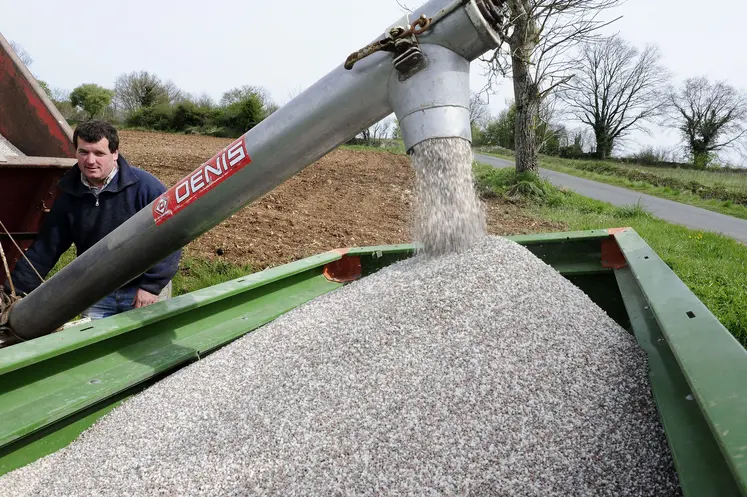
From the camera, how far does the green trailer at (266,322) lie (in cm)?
105

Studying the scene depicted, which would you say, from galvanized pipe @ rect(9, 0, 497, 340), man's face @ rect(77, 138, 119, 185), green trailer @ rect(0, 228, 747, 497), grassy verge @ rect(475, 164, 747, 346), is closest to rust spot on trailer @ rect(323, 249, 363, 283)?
green trailer @ rect(0, 228, 747, 497)

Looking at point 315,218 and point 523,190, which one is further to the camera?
point 523,190

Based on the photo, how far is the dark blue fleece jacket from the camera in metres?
2.64

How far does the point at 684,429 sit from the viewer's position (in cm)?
121

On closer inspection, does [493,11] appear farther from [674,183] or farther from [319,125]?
[674,183]

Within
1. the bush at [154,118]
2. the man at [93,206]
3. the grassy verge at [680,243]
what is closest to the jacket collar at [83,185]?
the man at [93,206]

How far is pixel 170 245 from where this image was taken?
166 cm

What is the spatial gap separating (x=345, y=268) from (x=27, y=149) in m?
2.03

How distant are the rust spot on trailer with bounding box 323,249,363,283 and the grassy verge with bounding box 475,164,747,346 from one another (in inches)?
108

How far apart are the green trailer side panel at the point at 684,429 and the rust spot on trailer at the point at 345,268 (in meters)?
1.67

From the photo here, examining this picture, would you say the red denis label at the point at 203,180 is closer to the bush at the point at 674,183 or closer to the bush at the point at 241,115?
the bush at the point at 674,183

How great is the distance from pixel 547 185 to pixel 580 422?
10167 mm

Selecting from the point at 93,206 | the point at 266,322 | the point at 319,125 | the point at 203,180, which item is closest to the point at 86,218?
the point at 93,206

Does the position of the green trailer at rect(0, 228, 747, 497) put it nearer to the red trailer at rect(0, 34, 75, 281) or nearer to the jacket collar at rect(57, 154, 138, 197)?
the jacket collar at rect(57, 154, 138, 197)
